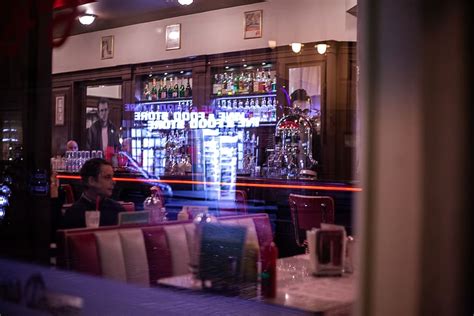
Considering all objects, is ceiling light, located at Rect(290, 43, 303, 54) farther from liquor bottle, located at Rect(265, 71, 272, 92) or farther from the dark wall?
the dark wall

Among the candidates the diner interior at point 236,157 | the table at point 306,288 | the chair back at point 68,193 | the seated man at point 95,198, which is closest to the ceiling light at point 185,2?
the diner interior at point 236,157

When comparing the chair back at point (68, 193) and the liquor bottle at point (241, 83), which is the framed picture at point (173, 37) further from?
the chair back at point (68, 193)

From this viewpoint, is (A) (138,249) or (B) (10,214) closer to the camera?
(A) (138,249)

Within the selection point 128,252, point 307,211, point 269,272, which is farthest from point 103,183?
point 307,211

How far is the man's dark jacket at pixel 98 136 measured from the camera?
5.10 m

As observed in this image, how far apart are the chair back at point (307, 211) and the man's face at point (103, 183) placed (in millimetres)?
1300

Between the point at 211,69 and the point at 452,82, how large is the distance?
Result: 5305 mm

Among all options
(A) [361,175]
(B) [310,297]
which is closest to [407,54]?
(A) [361,175]

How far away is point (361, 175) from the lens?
159cm

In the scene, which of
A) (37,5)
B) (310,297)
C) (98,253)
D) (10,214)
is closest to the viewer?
(310,297)

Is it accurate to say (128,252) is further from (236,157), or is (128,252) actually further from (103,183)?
(236,157)

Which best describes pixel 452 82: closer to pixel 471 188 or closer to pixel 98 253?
pixel 471 188

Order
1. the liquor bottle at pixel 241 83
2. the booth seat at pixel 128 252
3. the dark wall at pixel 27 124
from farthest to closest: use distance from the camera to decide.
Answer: the liquor bottle at pixel 241 83 < the dark wall at pixel 27 124 < the booth seat at pixel 128 252

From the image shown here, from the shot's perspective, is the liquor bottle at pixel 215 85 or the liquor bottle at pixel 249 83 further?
the liquor bottle at pixel 215 85
